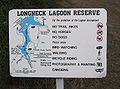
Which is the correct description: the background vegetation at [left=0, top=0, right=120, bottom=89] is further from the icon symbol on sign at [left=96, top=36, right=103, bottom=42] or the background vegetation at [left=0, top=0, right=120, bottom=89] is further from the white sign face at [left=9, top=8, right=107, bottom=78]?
the icon symbol on sign at [left=96, top=36, right=103, bottom=42]

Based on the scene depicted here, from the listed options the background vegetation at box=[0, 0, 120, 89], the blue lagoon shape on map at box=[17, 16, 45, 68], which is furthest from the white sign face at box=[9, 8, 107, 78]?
the background vegetation at box=[0, 0, 120, 89]

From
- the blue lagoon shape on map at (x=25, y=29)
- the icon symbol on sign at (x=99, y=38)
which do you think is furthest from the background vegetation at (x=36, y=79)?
the icon symbol on sign at (x=99, y=38)

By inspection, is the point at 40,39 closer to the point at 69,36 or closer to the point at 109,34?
the point at 69,36

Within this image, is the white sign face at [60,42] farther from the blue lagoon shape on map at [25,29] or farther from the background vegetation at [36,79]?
the background vegetation at [36,79]

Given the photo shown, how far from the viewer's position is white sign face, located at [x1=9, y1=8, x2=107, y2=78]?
4359mm

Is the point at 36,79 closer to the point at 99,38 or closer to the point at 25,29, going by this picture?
the point at 25,29

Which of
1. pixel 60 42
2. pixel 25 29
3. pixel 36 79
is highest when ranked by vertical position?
pixel 25 29

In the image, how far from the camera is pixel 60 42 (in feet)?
14.4

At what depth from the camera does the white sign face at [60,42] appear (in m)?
4.36

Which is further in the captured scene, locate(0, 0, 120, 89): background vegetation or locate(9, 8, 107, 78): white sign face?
locate(0, 0, 120, 89): background vegetation

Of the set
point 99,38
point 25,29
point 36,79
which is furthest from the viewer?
point 36,79

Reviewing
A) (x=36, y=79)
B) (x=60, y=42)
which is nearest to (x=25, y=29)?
(x=60, y=42)

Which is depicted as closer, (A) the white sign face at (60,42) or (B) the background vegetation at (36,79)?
(A) the white sign face at (60,42)

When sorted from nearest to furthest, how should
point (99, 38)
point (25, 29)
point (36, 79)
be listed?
point (99, 38)
point (25, 29)
point (36, 79)
